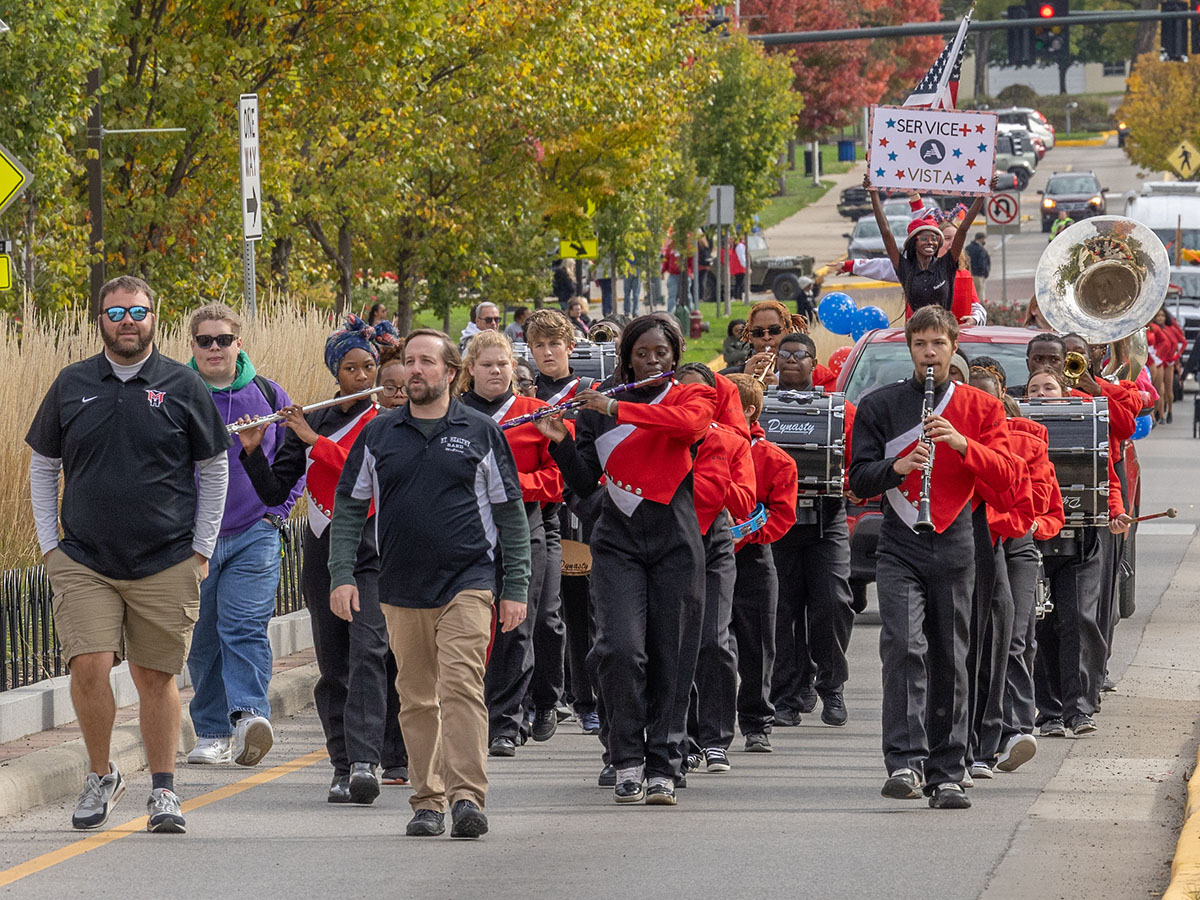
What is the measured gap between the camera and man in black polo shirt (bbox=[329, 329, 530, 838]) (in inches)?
320

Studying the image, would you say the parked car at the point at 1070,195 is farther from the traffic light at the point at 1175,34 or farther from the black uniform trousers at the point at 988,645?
the black uniform trousers at the point at 988,645

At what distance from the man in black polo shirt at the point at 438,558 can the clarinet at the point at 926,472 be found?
152 centimetres

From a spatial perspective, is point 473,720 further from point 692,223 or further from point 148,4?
point 692,223

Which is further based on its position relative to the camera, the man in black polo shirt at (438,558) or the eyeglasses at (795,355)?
the eyeglasses at (795,355)

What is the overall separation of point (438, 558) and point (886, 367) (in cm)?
724

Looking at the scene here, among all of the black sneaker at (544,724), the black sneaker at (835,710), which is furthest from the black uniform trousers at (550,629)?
Answer: the black sneaker at (835,710)

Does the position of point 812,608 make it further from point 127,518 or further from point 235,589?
point 127,518

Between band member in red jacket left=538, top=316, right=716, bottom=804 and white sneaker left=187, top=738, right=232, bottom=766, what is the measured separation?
206 centimetres

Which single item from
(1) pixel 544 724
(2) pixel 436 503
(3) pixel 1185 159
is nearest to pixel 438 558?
(2) pixel 436 503

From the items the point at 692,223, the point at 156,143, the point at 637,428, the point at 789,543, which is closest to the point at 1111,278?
the point at 789,543

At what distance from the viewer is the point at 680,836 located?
827 cm

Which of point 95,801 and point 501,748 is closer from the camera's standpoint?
point 95,801

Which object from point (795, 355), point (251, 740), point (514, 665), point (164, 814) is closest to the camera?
point (164, 814)

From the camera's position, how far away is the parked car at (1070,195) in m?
62.8
